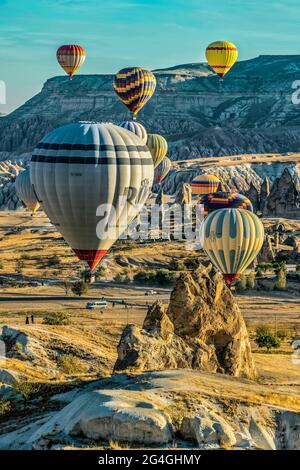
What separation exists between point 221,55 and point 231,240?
84620 millimetres

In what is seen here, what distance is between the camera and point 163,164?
136 metres

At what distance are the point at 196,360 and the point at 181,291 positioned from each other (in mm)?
3733

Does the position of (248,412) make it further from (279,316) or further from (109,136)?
(279,316)

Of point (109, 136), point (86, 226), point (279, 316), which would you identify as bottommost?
point (279, 316)

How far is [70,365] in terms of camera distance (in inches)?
1367

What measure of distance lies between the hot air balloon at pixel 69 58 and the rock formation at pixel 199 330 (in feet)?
353

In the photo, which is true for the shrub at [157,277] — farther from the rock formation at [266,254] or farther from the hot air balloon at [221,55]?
the hot air balloon at [221,55]

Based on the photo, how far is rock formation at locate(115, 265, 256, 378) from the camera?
31.5 metres

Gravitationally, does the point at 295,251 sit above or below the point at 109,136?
below

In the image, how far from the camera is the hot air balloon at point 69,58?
143 meters

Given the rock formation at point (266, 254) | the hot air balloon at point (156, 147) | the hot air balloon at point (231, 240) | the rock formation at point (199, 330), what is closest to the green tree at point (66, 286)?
the hot air balloon at point (231, 240)

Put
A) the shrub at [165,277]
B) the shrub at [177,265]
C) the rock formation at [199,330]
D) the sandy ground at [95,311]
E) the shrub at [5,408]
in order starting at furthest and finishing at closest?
the shrub at [177,265]
the shrub at [165,277]
the sandy ground at [95,311]
the rock formation at [199,330]
the shrub at [5,408]

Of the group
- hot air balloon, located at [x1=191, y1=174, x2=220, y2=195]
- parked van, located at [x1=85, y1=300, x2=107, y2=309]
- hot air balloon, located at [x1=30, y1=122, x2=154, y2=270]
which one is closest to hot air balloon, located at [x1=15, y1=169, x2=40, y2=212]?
hot air balloon, located at [x1=191, y1=174, x2=220, y2=195]

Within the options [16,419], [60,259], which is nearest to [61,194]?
[16,419]
